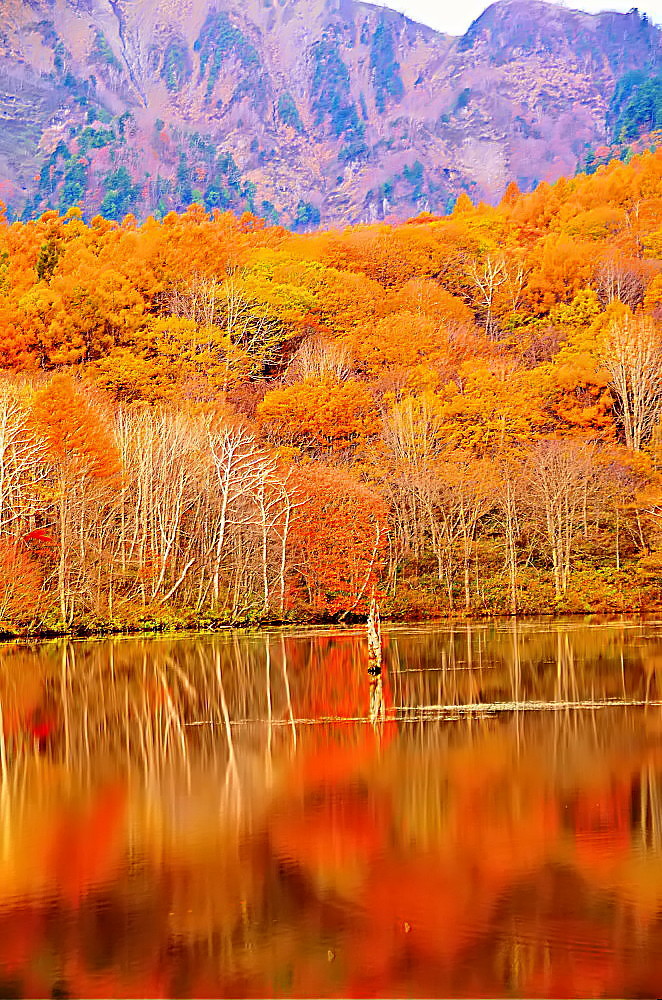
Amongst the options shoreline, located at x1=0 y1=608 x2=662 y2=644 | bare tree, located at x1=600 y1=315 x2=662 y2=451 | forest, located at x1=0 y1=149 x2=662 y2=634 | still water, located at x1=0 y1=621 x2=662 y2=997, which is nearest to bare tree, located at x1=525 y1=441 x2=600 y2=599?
forest, located at x1=0 y1=149 x2=662 y2=634

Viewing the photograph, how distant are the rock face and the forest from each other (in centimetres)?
6551

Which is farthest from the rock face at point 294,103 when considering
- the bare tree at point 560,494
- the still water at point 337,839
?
the still water at point 337,839

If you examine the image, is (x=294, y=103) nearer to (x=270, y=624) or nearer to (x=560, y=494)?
(x=560, y=494)

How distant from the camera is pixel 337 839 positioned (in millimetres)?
13539

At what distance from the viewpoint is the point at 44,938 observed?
10500mm

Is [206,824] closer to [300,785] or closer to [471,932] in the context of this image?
[300,785]

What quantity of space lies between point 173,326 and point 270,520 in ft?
84.6

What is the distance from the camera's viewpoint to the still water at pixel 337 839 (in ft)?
31.9

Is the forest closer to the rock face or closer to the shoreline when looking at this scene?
the shoreline

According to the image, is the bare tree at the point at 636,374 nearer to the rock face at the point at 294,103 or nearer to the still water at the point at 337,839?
the still water at the point at 337,839

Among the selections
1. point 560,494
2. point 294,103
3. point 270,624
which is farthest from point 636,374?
point 294,103

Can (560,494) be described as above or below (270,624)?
above

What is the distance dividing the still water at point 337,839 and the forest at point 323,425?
35.9 feet

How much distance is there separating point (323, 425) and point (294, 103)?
129 metres
